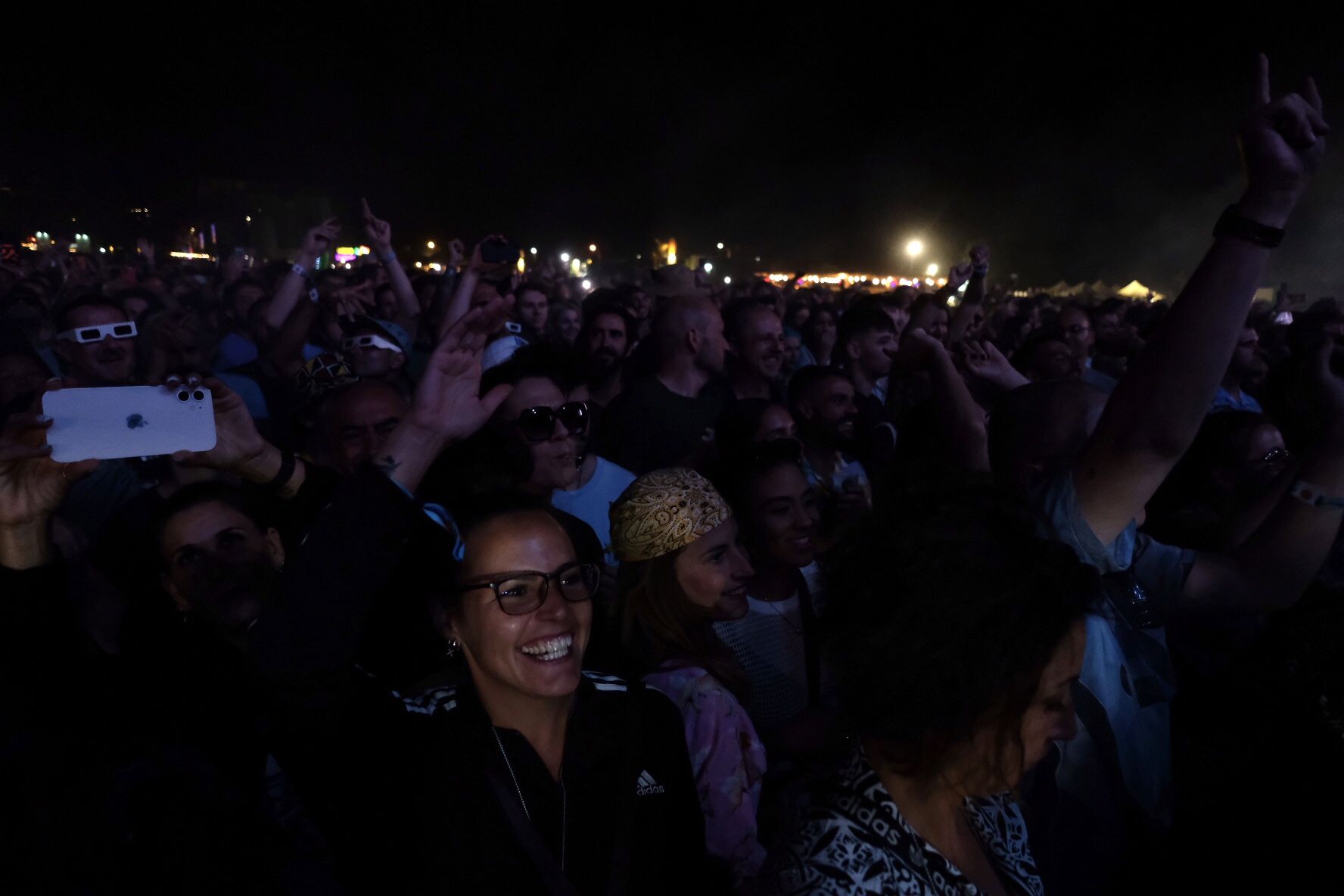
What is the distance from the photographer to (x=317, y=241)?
21.4ft

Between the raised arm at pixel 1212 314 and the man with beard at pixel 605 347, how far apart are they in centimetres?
462

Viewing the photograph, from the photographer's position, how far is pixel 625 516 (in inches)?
109

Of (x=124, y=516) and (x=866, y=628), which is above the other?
(x=866, y=628)

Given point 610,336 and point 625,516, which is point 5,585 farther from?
point 610,336

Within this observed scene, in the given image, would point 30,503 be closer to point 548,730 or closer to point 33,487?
point 33,487

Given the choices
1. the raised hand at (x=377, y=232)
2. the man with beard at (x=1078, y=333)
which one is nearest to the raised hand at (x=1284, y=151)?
the man with beard at (x=1078, y=333)

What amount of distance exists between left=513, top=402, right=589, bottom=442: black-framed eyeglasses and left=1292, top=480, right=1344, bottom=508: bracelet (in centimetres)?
263

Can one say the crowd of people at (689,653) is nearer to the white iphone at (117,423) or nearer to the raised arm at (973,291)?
the white iphone at (117,423)

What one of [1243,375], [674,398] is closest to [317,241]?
[674,398]

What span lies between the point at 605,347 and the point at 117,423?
4.61 meters

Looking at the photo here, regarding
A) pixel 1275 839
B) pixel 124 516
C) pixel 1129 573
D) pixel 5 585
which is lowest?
pixel 1275 839

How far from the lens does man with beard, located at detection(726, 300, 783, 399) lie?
5.36 metres

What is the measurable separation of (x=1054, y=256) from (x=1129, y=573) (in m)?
41.8

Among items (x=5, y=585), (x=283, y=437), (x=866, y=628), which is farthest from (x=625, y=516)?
(x=283, y=437)
